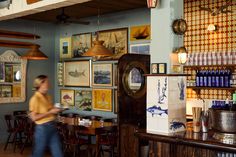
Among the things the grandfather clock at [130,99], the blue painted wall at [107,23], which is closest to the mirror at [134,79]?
the grandfather clock at [130,99]

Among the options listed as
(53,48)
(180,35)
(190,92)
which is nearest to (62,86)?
(53,48)

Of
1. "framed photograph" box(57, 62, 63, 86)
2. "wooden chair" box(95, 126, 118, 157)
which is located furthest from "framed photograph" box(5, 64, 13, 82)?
"wooden chair" box(95, 126, 118, 157)

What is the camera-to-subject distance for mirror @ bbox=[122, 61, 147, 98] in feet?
19.5

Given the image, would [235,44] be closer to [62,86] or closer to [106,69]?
[106,69]

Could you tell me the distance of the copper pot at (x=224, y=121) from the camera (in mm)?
4062

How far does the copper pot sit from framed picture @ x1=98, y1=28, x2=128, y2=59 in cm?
482

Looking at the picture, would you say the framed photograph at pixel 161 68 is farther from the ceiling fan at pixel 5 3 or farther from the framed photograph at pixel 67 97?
the framed photograph at pixel 67 97

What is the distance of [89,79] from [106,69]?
2.34 ft

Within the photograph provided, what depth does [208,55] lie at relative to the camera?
771 centimetres

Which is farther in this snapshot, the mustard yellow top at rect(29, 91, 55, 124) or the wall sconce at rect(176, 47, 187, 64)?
the mustard yellow top at rect(29, 91, 55, 124)

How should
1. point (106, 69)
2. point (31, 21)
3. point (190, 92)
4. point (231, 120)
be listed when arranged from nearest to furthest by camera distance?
1. point (231, 120)
2. point (190, 92)
3. point (106, 69)
4. point (31, 21)

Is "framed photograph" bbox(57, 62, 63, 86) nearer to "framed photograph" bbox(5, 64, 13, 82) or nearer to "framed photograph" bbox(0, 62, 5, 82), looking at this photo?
"framed photograph" bbox(5, 64, 13, 82)

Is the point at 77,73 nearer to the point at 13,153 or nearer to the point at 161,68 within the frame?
the point at 13,153

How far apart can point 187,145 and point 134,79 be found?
2092mm
